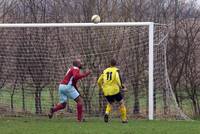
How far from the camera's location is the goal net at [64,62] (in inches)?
639

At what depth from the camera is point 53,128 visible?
39.2 feet

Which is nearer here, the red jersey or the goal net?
the red jersey

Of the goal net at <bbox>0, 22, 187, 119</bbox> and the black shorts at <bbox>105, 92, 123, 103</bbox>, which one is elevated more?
the goal net at <bbox>0, 22, 187, 119</bbox>

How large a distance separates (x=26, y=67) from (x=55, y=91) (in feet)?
3.74

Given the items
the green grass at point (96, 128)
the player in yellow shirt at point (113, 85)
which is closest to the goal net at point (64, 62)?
the player in yellow shirt at point (113, 85)

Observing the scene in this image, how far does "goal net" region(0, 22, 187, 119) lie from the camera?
16234 mm

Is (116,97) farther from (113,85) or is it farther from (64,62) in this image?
(64,62)

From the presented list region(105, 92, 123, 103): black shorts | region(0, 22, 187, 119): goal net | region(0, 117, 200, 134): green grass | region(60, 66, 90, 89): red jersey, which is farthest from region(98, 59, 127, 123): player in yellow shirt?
region(0, 22, 187, 119): goal net

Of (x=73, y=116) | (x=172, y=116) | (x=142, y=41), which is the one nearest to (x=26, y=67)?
(x=73, y=116)

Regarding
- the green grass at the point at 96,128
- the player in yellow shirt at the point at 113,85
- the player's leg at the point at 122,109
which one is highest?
the player in yellow shirt at the point at 113,85

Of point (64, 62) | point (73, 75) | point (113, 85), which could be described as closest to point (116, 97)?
point (113, 85)

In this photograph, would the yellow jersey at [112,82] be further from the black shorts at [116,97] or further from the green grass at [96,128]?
the green grass at [96,128]

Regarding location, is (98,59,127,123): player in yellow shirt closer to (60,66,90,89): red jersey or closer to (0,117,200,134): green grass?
A: (60,66,90,89): red jersey

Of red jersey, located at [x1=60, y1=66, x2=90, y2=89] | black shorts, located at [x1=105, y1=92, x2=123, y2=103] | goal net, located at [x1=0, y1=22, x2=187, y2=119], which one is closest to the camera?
red jersey, located at [x1=60, y1=66, x2=90, y2=89]
